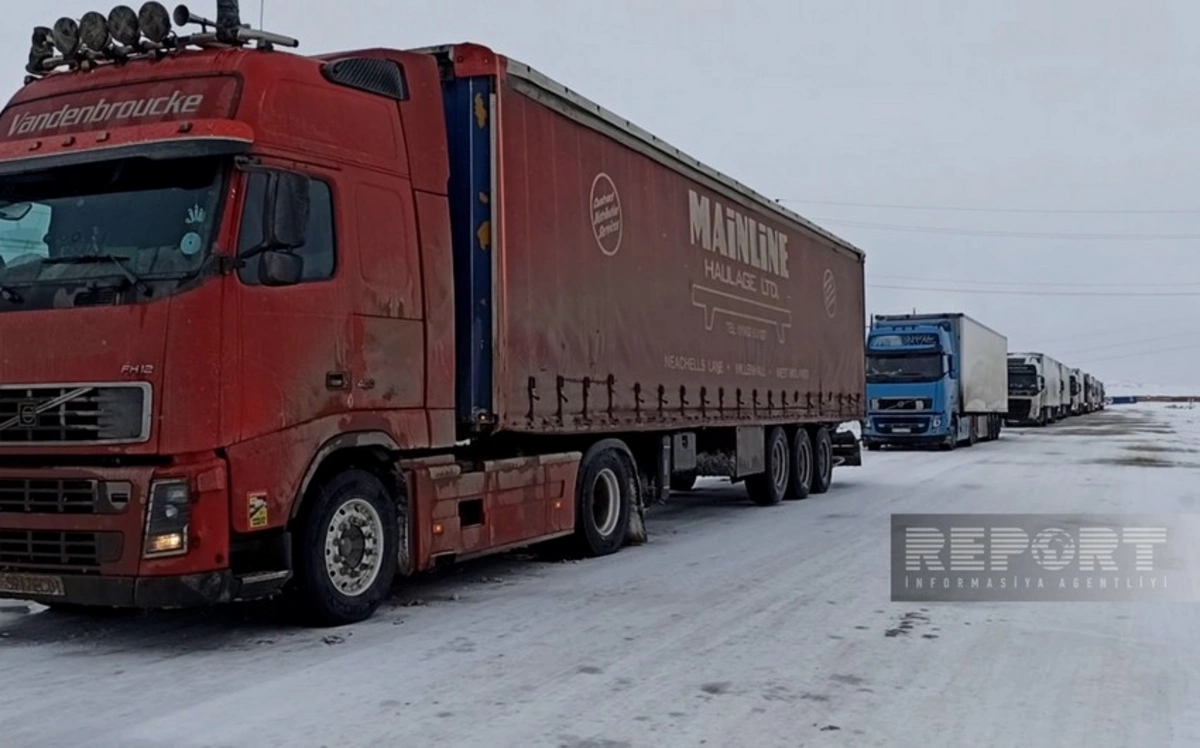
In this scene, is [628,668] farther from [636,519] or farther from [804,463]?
[804,463]

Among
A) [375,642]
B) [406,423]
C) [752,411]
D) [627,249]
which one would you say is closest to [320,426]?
[406,423]

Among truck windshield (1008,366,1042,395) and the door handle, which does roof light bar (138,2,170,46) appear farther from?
truck windshield (1008,366,1042,395)

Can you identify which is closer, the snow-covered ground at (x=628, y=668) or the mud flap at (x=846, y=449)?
the snow-covered ground at (x=628, y=668)

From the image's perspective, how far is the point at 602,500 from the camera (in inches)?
415

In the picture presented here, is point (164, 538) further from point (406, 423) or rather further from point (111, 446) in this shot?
point (406, 423)

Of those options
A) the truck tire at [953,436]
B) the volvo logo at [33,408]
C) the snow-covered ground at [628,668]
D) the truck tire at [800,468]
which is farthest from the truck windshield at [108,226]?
the truck tire at [953,436]

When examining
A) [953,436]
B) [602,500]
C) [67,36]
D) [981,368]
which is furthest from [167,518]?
[981,368]

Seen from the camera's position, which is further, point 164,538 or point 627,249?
point 627,249

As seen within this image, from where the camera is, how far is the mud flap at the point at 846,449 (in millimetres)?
17891

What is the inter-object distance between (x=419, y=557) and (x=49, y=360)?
266 centimetres

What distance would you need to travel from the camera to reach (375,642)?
6.75 metres

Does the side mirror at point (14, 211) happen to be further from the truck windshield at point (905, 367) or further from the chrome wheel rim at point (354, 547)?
the truck windshield at point (905, 367)

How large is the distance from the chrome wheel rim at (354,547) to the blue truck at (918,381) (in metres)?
22.7

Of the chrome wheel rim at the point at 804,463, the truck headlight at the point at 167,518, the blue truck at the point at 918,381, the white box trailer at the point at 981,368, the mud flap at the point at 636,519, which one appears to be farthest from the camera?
the white box trailer at the point at 981,368
